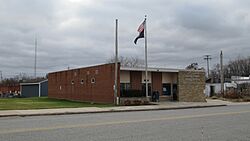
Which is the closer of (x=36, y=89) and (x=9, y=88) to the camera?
(x=36, y=89)

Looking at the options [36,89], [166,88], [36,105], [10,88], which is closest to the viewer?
[36,105]

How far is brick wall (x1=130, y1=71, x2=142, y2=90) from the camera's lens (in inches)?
1550

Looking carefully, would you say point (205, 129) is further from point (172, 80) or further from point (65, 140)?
point (172, 80)

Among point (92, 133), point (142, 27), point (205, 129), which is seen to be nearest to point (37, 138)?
point (92, 133)

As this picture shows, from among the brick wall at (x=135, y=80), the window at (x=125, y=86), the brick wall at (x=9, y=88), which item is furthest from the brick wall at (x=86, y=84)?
the brick wall at (x=9, y=88)

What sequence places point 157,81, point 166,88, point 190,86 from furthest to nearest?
point 166,88, point 190,86, point 157,81

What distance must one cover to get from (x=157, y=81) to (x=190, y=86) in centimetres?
414

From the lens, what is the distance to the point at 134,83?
39.5 metres

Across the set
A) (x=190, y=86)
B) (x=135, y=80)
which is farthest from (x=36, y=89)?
(x=190, y=86)

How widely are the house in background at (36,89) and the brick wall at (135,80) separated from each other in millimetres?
42359


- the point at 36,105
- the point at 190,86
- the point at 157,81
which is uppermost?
the point at 157,81

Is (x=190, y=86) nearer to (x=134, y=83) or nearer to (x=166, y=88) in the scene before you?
(x=166, y=88)

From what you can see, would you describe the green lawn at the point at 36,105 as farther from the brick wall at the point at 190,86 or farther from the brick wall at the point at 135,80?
the brick wall at the point at 190,86

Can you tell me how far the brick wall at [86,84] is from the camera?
123 ft
